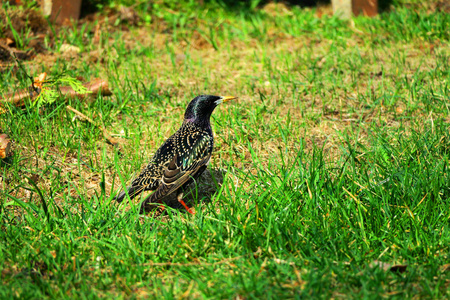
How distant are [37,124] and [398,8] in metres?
6.50

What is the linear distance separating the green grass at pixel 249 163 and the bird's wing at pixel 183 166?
247 mm

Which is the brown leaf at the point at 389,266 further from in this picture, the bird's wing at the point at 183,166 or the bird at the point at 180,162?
the bird's wing at the point at 183,166

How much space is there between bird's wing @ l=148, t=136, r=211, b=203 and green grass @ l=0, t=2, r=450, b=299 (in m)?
0.25

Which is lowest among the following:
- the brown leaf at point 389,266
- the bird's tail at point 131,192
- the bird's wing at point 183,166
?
the brown leaf at point 389,266

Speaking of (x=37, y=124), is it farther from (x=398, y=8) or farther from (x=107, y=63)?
(x=398, y=8)

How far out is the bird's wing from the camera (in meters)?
4.48

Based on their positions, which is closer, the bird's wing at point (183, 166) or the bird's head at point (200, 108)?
the bird's wing at point (183, 166)

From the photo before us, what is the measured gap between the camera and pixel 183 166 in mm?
4633

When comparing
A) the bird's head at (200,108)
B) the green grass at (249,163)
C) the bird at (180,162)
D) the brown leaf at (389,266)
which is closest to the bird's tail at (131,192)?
the bird at (180,162)

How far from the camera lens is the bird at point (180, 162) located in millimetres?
4480

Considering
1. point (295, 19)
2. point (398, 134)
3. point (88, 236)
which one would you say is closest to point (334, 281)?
point (88, 236)

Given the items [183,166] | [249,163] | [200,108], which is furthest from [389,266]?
[200,108]

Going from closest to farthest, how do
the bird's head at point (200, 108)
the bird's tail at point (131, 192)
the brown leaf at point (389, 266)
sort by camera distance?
the brown leaf at point (389, 266), the bird's tail at point (131, 192), the bird's head at point (200, 108)

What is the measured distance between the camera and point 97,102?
580 centimetres
